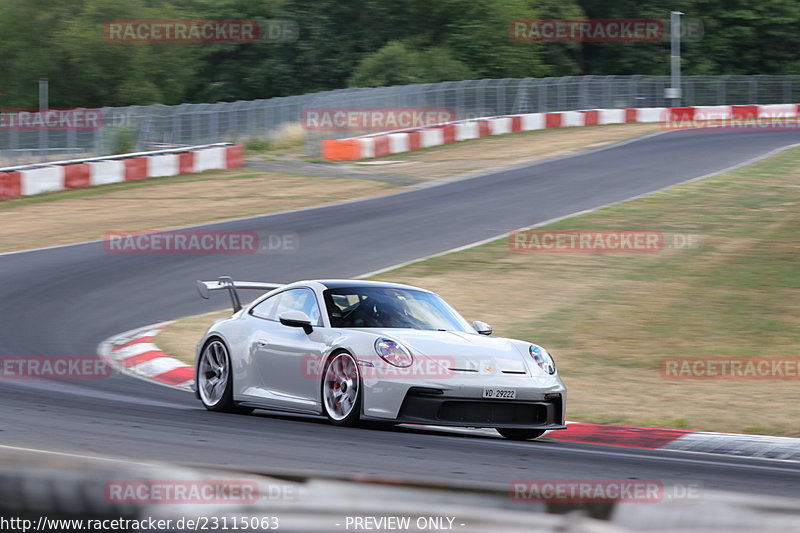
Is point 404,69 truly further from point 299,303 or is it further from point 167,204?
point 299,303

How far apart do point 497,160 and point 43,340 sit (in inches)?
841

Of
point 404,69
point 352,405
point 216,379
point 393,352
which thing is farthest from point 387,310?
point 404,69

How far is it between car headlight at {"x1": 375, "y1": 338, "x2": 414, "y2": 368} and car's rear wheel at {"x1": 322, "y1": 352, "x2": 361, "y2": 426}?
0.21 m

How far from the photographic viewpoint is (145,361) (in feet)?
41.9

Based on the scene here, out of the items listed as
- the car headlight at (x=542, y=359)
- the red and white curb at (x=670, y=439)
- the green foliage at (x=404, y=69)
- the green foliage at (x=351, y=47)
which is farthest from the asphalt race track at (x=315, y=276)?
the green foliage at (x=351, y=47)

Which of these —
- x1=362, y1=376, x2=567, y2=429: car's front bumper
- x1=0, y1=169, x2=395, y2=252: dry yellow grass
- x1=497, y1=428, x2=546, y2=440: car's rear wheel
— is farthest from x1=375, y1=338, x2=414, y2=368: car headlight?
x1=0, y1=169, x2=395, y2=252: dry yellow grass

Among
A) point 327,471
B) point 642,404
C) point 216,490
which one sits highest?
point 216,490

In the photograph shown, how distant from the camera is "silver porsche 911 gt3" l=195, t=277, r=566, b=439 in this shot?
8.39 meters

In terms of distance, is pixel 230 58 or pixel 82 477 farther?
pixel 230 58

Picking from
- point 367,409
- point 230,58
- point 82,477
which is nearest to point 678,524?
point 82,477

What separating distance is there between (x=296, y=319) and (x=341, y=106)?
30.1m

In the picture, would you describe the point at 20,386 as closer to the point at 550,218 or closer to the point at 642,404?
the point at 642,404

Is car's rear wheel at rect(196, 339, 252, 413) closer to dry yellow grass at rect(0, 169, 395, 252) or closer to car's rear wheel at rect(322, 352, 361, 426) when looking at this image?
car's rear wheel at rect(322, 352, 361, 426)

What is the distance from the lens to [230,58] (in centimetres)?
7231
